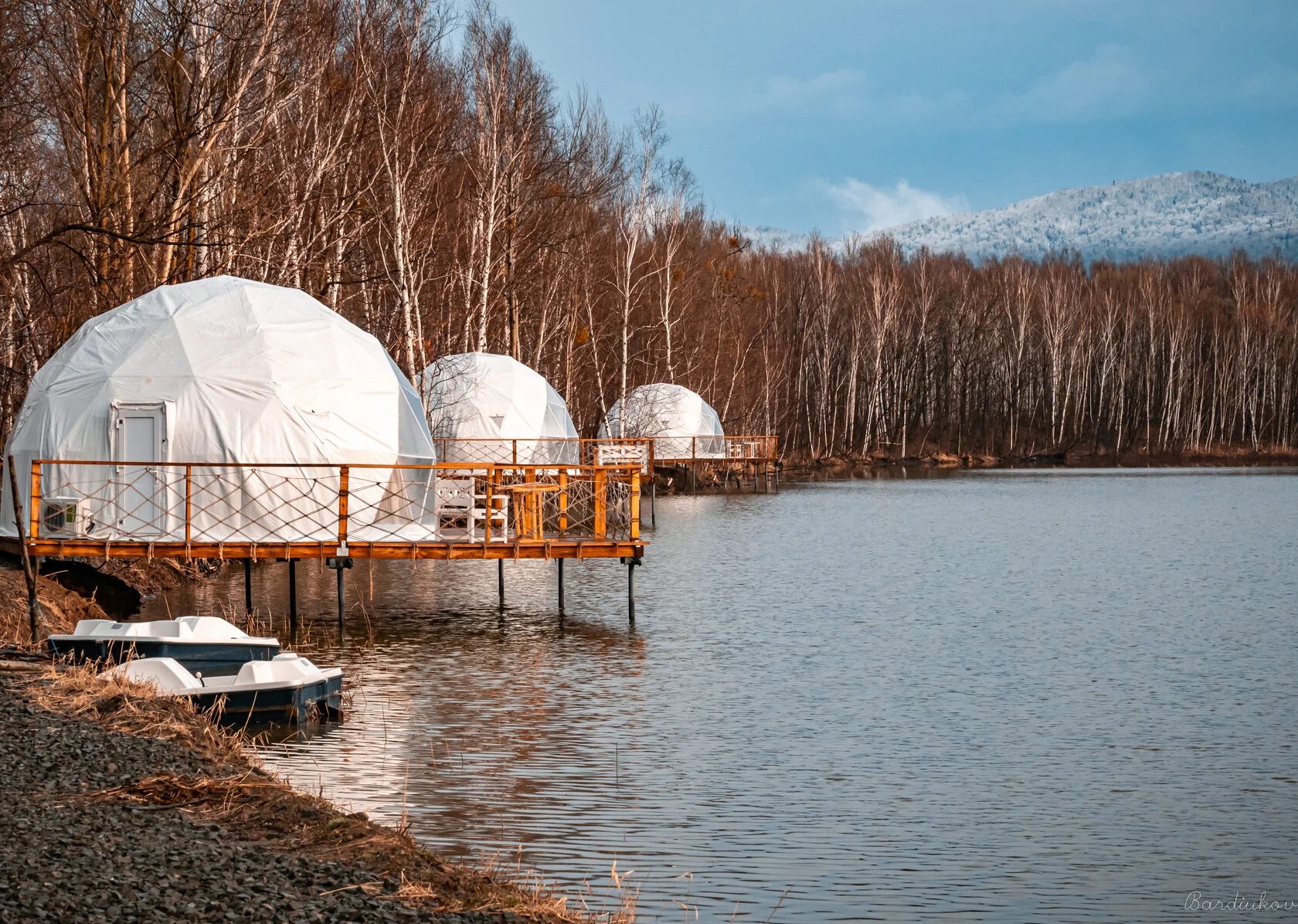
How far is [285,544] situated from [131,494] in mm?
2681

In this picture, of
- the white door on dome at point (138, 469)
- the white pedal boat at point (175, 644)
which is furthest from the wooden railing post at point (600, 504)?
the white pedal boat at point (175, 644)

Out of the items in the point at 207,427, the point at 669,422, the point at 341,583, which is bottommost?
the point at 341,583

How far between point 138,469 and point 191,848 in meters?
13.6

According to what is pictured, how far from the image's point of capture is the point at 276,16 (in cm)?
2509

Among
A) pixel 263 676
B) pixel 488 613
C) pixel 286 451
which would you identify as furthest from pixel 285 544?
pixel 263 676

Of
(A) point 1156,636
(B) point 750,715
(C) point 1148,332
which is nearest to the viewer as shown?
(B) point 750,715

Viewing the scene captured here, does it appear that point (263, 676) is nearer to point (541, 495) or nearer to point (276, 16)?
point (541, 495)

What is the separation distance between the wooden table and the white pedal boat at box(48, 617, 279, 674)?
21.7ft

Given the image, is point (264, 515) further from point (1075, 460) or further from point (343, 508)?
point (1075, 460)

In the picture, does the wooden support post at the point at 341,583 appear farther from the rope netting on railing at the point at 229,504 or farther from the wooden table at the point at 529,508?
the wooden table at the point at 529,508

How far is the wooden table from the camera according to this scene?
20.3 metres

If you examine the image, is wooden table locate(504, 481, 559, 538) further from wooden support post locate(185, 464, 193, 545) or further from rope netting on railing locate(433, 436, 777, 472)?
rope netting on railing locate(433, 436, 777, 472)

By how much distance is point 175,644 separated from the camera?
43.4ft

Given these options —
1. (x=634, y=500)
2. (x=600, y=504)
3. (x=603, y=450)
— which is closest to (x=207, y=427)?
(x=600, y=504)
